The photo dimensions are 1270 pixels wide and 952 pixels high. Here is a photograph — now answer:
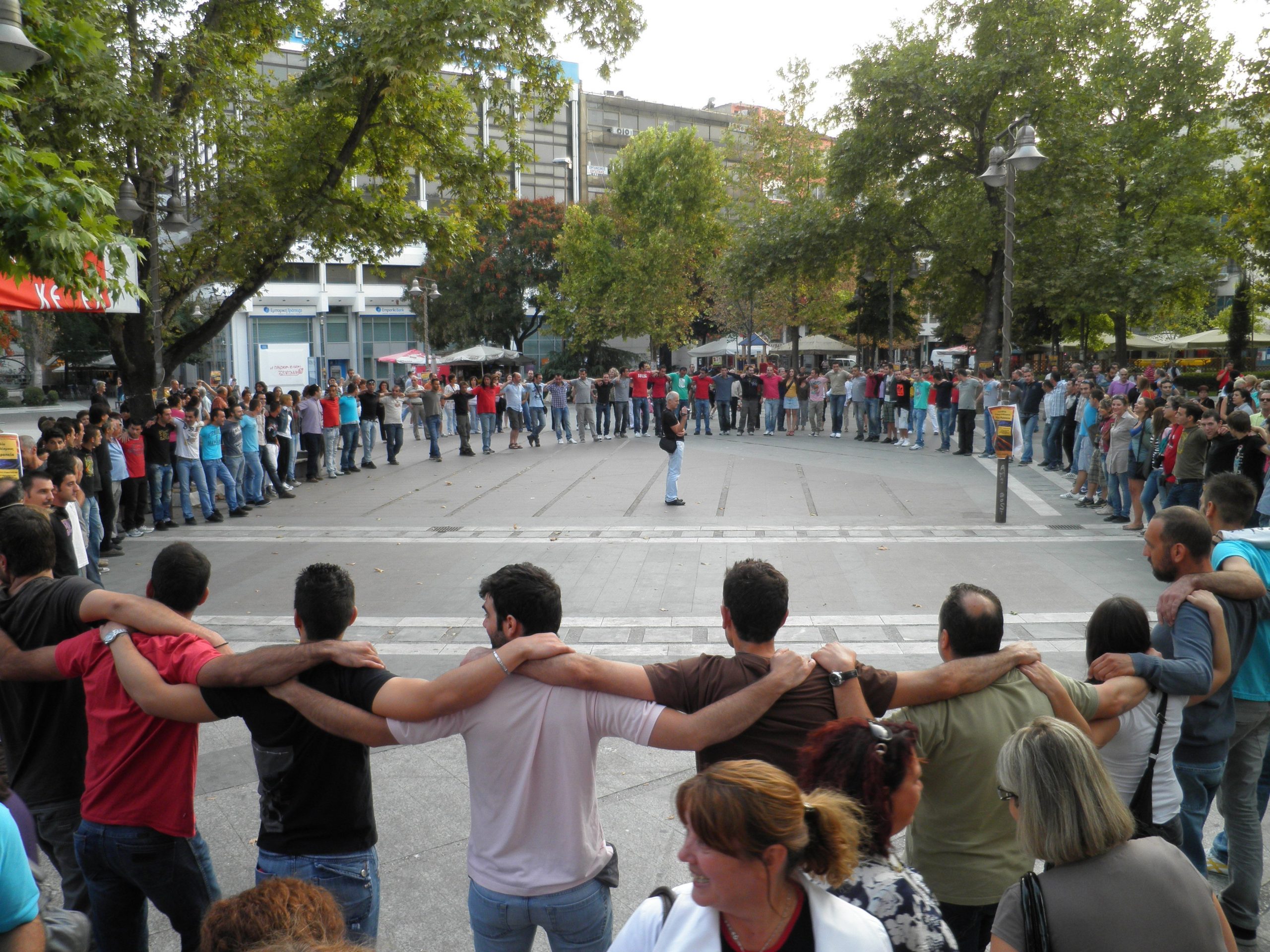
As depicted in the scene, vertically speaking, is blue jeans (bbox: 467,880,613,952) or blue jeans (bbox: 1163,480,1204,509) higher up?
blue jeans (bbox: 1163,480,1204,509)

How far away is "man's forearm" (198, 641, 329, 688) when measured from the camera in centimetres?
275

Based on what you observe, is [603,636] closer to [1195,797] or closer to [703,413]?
[1195,797]

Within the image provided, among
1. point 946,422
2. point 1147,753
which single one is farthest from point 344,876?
point 946,422

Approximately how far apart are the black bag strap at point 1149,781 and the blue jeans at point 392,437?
18647 mm

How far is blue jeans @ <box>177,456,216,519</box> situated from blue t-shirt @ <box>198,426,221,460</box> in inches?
8.7

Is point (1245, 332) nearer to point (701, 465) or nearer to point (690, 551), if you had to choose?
point (701, 465)

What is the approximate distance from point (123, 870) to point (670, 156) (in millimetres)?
46799

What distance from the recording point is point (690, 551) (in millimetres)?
11375

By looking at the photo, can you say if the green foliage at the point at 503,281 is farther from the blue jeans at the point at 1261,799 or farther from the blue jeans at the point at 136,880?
the blue jeans at the point at 136,880

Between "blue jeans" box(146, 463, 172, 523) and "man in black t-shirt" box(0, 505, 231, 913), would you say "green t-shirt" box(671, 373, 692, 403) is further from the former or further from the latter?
"man in black t-shirt" box(0, 505, 231, 913)

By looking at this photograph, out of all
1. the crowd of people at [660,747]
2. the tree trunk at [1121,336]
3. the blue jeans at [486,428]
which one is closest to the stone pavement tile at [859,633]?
the crowd of people at [660,747]

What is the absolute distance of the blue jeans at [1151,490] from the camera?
1166 centimetres

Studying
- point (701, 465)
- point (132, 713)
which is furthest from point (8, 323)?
point (132, 713)

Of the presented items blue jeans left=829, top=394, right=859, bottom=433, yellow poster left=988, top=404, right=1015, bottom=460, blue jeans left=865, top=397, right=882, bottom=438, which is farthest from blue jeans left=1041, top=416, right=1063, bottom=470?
blue jeans left=829, top=394, right=859, bottom=433
